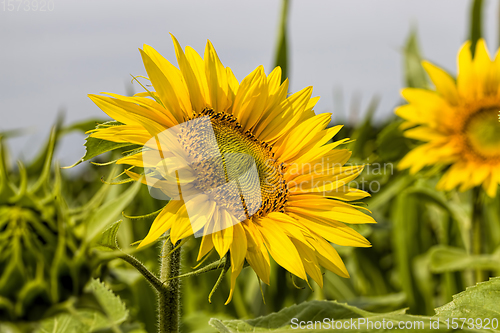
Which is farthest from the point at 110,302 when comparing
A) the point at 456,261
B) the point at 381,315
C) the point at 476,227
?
the point at 476,227

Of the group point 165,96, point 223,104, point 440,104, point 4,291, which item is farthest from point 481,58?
point 4,291

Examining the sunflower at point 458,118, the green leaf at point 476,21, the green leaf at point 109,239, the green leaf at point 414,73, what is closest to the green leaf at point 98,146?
the green leaf at point 109,239

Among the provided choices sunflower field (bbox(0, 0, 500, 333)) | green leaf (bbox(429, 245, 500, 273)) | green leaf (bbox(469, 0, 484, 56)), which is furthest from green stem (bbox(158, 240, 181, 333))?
green leaf (bbox(469, 0, 484, 56))

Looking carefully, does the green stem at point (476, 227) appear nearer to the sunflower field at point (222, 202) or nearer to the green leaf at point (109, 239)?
the sunflower field at point (222, 202)

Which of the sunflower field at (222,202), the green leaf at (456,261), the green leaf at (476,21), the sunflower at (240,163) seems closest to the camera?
the sunflower field at (222,202)

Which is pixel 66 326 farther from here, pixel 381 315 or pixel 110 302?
pixel 381 315

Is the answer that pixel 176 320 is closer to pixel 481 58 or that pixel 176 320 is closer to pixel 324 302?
pixel 324 302
